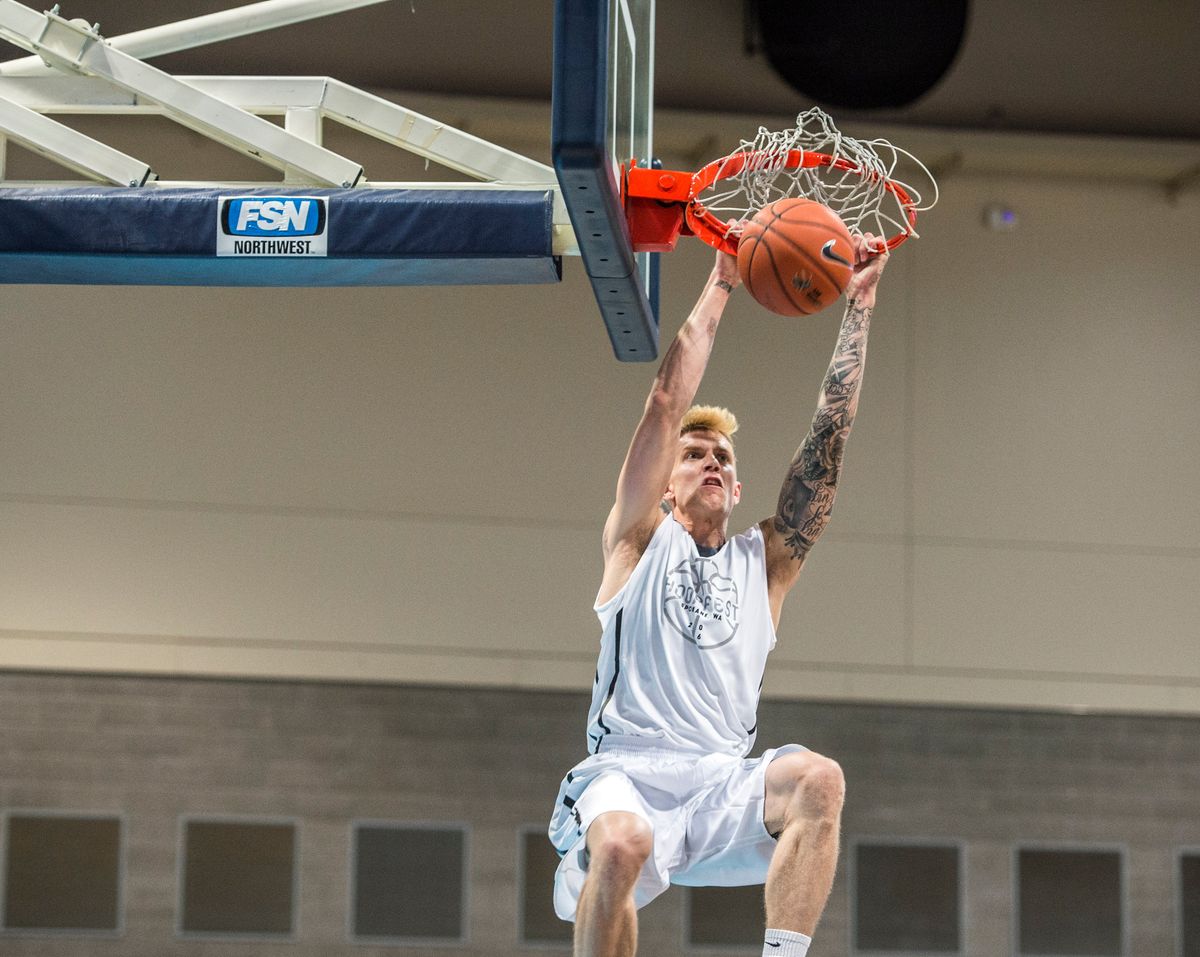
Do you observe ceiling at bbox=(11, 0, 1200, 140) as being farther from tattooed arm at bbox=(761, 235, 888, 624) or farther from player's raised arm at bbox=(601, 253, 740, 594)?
player's raised arm at bbox=(601, 253, 740, 594)

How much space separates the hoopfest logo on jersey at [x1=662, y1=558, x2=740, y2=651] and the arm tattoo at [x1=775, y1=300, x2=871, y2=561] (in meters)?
0.36

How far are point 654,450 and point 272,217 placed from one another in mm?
1429

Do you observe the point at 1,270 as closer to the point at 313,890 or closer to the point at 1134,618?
the point at 313,890

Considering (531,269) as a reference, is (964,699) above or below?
below

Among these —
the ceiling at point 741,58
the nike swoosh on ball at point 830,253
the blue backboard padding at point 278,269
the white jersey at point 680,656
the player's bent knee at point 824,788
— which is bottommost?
the player's bent knee at point 824,788

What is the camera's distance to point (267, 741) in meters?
10.9

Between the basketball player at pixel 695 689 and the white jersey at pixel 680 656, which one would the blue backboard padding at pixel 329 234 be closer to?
the basketball player at pixel 695 689

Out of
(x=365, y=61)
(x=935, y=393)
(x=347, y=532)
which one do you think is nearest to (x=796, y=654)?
(x=935, y=393)

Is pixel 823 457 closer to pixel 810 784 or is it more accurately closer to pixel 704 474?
pixel 704 474

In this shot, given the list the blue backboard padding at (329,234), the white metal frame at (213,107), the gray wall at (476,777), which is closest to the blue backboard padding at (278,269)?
the blue backboard padding at (329,234)

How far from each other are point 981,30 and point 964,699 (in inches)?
203

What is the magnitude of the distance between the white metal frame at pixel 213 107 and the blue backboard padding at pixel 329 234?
0.35 feet

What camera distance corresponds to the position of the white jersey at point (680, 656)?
16.1 feet

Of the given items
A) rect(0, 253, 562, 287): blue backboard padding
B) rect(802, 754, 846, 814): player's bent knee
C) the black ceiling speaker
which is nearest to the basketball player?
rect(802, 754, 846, 814): player's bent knee
